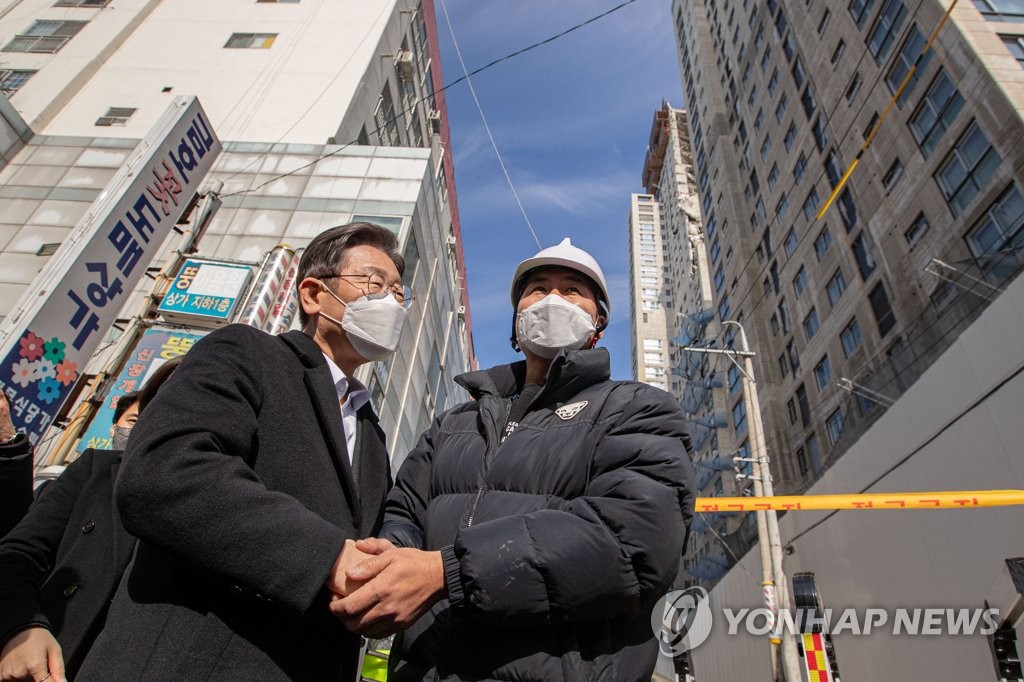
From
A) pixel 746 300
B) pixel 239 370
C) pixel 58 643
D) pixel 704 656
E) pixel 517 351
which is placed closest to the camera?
pixel 239 370

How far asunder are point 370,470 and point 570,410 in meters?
0.83

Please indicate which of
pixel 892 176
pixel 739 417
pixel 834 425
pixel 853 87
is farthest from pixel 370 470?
pixel 739 417

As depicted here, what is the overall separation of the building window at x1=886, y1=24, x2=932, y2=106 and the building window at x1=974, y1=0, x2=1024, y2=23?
1647 mm

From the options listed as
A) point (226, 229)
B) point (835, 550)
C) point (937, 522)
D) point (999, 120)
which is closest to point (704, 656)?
point (835, 550)

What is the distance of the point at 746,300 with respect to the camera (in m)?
35.3

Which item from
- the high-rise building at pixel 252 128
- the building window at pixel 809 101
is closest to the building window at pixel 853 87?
the building window at pixel 809 101

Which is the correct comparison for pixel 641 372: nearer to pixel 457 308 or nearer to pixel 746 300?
pixel 746 300

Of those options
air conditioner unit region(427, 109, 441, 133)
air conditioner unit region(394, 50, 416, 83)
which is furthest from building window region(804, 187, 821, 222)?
air conditioner unit region(394, 50, 416, 83)

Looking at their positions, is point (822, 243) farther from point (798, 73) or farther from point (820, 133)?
point (798, 73)

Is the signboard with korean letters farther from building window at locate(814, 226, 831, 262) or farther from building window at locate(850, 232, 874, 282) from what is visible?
building window at locate(814, 226, 831, 262)

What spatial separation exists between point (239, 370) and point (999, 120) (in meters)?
22.0

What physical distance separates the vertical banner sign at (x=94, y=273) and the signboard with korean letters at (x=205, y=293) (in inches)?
49.6

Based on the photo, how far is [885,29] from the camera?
21.8 meters

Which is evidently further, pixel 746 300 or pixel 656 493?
pixel 746 300
